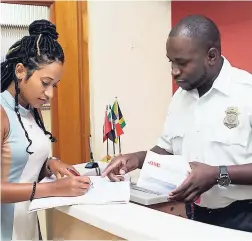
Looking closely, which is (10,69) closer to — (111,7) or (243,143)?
(243,143)

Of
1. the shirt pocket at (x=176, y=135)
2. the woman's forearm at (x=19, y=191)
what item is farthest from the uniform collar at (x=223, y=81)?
the woman's forearm at (x=19, y=191)

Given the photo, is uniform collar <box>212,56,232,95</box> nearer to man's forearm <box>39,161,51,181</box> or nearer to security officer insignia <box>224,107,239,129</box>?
security officer insignia <box>224,107,239,129</box>

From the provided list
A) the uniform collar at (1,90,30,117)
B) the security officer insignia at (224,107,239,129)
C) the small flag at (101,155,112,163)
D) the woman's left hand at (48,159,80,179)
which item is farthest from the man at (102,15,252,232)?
the small flag at (101,155,112,163)

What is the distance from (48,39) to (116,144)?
1445 mm

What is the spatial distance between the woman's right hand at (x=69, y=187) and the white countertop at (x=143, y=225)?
48mm

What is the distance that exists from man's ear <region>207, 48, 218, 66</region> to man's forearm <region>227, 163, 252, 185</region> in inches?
16.4

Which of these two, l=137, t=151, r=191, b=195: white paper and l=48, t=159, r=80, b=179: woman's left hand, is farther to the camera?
l=48, t=159, r=80, b=179: woman's left hand

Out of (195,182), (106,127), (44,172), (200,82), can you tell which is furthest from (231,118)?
(106,127)

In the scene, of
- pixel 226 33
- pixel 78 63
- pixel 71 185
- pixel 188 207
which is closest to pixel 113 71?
pixel 78 63

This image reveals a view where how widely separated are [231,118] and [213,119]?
8cm

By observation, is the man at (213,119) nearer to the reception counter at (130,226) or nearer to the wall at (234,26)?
the reception counter at (130,226)

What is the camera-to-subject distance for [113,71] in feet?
8.91

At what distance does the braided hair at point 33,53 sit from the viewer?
4.42 feet

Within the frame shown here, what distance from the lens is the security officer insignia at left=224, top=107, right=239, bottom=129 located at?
1.41m
